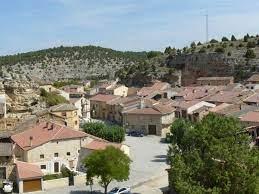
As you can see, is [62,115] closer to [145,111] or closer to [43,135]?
[145,111]

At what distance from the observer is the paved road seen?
43.2m

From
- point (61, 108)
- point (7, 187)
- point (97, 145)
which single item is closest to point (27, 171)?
point (7, 187)

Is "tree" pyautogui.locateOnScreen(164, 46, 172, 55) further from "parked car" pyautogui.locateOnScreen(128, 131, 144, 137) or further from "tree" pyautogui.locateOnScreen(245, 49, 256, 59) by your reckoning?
"parked car" pyautogui.locateOnScreen(128, 131, 144, 137)

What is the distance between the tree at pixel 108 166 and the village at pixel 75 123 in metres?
4.42

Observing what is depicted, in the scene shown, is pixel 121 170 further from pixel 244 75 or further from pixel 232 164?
pixel 244 75

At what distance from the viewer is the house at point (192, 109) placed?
7594cm

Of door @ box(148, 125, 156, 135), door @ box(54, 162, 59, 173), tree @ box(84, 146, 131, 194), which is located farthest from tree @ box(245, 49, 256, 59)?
tree @ box(84, 146, 131, 194)

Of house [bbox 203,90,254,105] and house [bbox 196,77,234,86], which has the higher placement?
house [bbox 196,77,234,86]

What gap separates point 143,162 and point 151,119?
20965 mm

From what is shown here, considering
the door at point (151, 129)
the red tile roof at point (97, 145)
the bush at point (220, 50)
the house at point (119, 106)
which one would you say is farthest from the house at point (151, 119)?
the bush at point (220, 50)

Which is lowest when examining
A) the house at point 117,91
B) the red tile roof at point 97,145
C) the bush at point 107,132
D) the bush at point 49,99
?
the bush at point 107,132

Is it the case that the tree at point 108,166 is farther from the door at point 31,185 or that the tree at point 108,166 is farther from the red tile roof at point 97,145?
the red tile roof at point 97,145

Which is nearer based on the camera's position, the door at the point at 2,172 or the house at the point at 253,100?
the door at the point at 2,172

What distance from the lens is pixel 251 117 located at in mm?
56281
